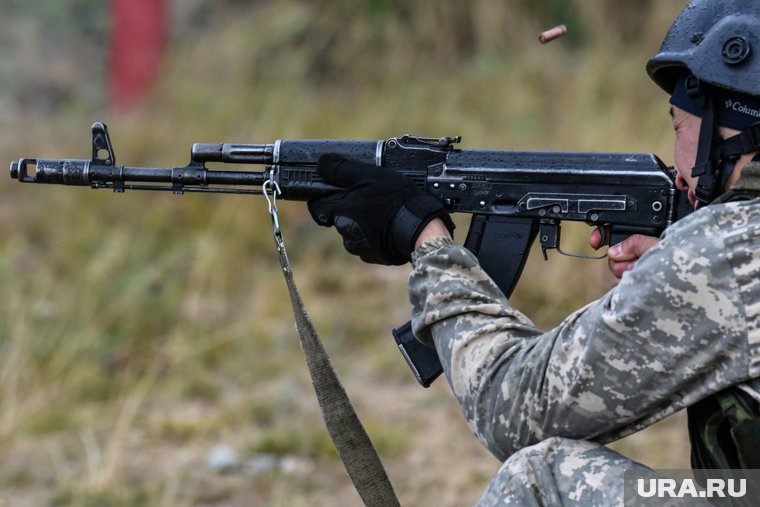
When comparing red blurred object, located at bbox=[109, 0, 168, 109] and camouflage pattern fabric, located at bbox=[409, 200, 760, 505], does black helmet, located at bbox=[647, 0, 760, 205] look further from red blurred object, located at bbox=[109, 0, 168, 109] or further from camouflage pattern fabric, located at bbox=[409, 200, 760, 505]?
red blurred object, located at bbox=[109, 0, 168, 109]

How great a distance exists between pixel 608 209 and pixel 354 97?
17.6 feet

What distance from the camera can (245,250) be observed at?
20.2 feet

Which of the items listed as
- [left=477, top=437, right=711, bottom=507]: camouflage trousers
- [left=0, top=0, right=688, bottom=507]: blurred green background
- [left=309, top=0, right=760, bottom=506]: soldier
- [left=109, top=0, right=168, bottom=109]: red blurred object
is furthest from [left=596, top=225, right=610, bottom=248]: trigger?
[left=109, top=0, right=168, bottom=109]: red blurred object

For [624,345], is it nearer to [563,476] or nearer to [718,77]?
[563,476]

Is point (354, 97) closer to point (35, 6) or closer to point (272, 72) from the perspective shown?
point (272, 72)

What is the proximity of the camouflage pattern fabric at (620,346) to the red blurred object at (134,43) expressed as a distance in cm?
624

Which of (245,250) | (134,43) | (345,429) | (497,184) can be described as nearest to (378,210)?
(497,184)

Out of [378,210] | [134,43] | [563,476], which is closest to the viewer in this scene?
[563,476]

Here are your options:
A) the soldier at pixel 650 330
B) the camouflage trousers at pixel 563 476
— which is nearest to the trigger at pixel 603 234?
the soldier at pixel 650 330

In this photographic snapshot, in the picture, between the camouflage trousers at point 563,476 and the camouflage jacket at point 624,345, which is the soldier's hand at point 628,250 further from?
the camouflage trousers at point 563,476

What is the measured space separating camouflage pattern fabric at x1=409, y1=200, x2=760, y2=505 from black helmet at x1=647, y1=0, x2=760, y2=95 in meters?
0.34

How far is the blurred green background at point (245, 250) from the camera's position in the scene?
4516 mm

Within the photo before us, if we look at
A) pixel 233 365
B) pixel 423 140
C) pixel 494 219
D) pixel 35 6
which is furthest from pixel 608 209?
pixel 35 6

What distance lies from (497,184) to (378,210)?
364mm
